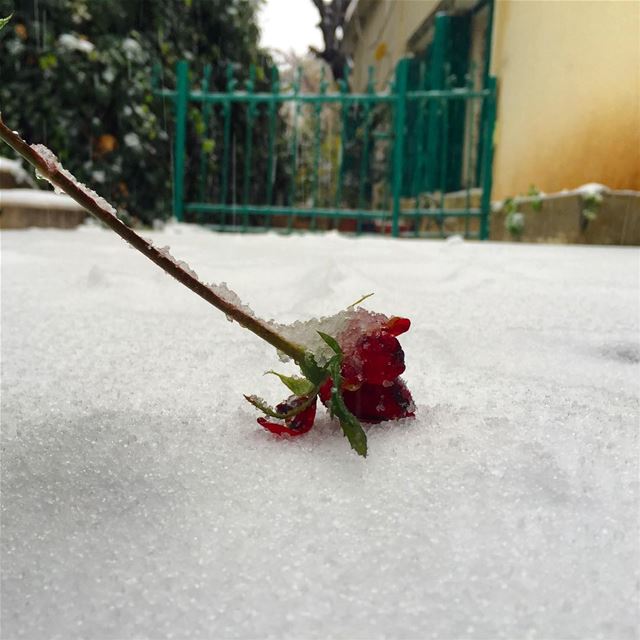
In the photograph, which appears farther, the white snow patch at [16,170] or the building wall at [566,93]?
the white snow patch at [16,170]

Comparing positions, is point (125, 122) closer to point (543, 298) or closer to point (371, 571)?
point (543, 298)

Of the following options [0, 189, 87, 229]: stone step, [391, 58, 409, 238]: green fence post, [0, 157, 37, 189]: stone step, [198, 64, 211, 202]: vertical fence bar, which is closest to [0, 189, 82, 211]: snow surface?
[0, 189, 87, 229]: stone step

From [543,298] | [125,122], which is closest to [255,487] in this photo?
[543,298]

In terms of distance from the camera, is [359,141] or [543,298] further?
[359,141]

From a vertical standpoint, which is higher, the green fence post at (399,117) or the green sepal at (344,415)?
the green fence post at (399,117)

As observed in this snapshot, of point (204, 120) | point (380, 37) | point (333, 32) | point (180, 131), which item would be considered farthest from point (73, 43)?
point (333, 32)

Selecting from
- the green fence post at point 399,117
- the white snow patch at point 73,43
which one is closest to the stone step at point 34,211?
the white snow patch at point 73,43

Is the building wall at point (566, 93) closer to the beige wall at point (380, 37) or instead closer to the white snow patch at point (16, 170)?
the beige wall at point (380, 37)
